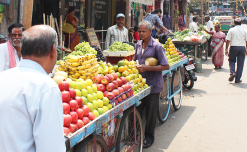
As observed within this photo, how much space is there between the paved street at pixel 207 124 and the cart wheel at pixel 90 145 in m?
1.54

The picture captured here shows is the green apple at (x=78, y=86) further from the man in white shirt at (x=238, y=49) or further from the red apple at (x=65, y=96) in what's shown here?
the man in white shirt at (x=238, y=49)

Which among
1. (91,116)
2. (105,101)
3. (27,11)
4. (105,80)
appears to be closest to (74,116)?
(91,116)

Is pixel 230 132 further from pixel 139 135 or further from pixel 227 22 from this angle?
pixel 227 22

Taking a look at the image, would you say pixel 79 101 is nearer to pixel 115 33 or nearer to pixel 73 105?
pixel 73 105

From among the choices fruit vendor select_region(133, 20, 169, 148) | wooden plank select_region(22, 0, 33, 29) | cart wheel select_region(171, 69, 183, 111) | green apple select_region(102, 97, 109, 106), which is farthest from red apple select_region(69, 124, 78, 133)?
cart wheel select_region(171, 69, 183, 111)

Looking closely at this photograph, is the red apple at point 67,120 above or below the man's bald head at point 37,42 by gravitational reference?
below

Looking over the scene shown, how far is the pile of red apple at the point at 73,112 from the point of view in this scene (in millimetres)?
2430

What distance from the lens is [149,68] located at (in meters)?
4.38

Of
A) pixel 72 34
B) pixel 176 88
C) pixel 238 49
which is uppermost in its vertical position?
pixel 72 34

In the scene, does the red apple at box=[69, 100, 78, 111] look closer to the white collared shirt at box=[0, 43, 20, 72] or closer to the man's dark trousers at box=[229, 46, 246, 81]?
the white collared shirt at box=[0, 43, 20, 72]

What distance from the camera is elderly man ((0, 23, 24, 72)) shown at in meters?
3.54

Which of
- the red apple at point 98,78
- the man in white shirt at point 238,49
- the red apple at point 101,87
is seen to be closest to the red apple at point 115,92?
the red apple at point 101,87

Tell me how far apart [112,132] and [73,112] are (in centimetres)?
100

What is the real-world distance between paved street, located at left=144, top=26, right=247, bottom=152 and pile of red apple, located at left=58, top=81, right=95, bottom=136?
6.74 feet
